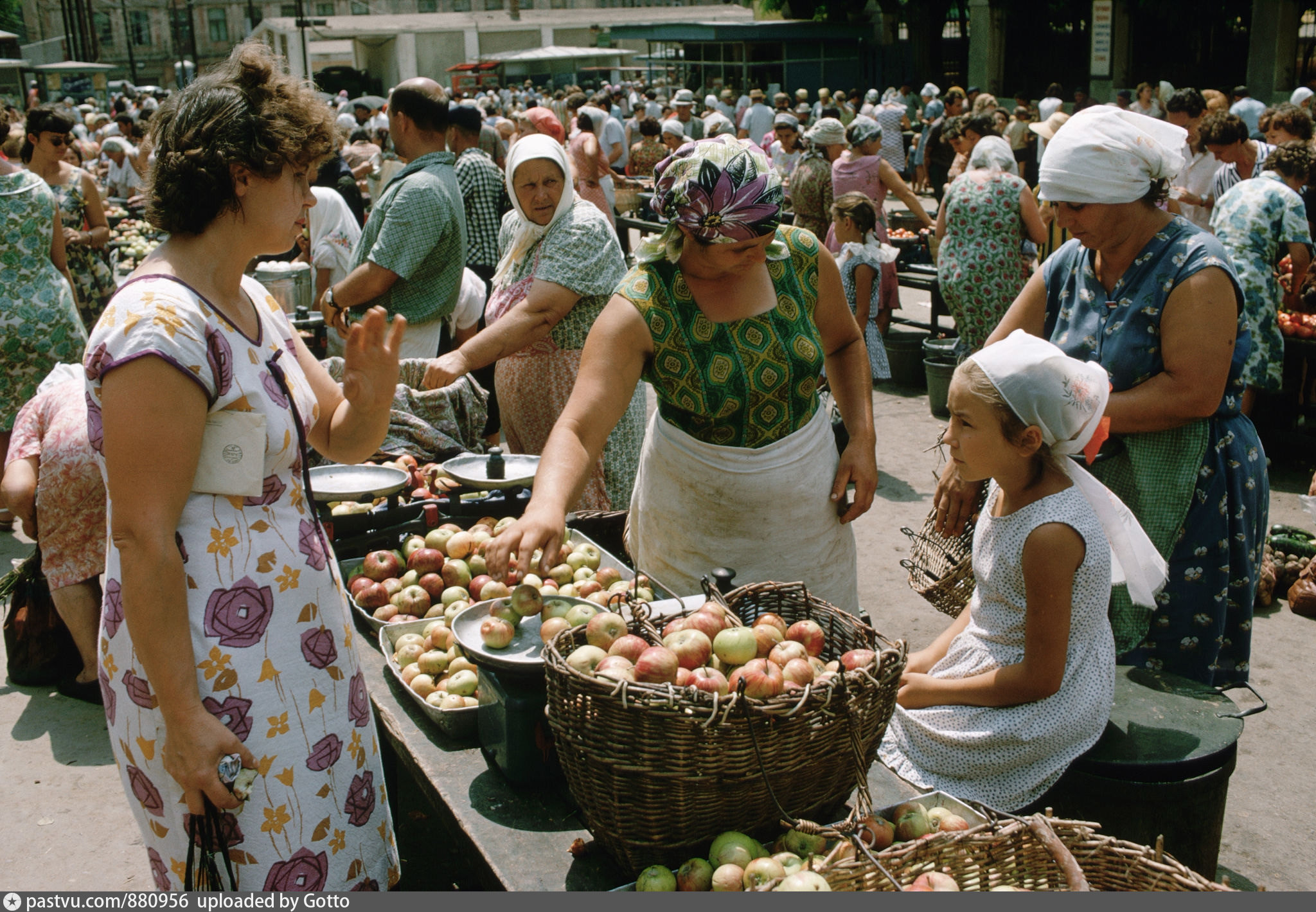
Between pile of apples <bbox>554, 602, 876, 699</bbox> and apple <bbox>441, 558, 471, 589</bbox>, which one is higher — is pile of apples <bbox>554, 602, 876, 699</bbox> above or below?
above

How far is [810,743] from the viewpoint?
1737mm

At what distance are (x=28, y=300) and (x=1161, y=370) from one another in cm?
541

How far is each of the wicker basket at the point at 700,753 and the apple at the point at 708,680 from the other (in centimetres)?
10

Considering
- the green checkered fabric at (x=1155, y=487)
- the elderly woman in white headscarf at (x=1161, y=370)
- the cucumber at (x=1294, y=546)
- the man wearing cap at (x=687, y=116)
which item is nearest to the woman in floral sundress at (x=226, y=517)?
the elderly woman in white headscarf at (x=1161, y=370)

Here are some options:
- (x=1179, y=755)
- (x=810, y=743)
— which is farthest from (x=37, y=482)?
(x=1179, y=755)

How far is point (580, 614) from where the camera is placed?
2.19 meters

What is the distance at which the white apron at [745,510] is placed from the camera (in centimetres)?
261

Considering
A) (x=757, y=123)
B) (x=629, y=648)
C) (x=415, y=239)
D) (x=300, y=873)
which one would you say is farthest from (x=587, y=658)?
(x=757, y=123)

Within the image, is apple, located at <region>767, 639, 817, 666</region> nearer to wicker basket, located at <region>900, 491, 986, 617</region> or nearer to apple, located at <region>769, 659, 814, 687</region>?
apple, located at <region>769, 659, 814, 687</region>

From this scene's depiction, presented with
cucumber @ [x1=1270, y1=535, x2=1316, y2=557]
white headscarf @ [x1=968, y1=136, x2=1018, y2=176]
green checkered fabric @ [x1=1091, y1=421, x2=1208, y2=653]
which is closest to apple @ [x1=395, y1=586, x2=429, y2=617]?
green checkered fabric @ [x1=1091, y1=421, x2=1208, y2=653]

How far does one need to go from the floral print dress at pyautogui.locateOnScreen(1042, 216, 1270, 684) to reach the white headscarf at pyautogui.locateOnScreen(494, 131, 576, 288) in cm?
184

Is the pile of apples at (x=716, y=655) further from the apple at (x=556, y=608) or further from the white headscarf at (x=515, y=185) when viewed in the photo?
the white headscarf at (x=515, y=185)

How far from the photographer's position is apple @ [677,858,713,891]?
172 cm

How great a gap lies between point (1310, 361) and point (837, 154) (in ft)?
14.4
